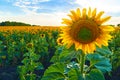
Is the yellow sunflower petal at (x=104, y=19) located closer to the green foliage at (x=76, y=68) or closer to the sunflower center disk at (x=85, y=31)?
the sunflower center disk at (x=85, y=31)

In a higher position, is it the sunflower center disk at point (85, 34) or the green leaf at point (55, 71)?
the sunflower center disk at point (85, 34)

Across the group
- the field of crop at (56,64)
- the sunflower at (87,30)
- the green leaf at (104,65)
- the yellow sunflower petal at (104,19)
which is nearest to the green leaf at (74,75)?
the field of crop at (56,64)

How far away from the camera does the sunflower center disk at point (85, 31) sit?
7.97 ft

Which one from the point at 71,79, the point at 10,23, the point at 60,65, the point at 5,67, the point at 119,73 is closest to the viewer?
the point at 71,79

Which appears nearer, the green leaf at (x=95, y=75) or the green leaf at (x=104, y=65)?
the green leaf at (x=95, y=75)

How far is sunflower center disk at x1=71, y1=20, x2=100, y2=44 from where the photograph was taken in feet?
7.97

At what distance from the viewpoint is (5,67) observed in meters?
8.03

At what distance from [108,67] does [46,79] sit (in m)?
0.47

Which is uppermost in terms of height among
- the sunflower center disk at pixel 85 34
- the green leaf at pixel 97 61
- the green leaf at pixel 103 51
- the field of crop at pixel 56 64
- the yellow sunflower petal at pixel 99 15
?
the yellow sunflower petal at pixel 99 15

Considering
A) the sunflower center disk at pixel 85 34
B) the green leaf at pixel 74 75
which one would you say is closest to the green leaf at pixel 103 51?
the sunflower center disk at pixel 85 34

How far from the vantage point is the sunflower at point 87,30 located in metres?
2.43

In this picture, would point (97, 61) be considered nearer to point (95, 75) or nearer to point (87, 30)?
point (95, 75)

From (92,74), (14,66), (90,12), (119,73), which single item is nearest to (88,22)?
(90,12)

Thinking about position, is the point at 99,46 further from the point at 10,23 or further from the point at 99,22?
the point at 10,23
